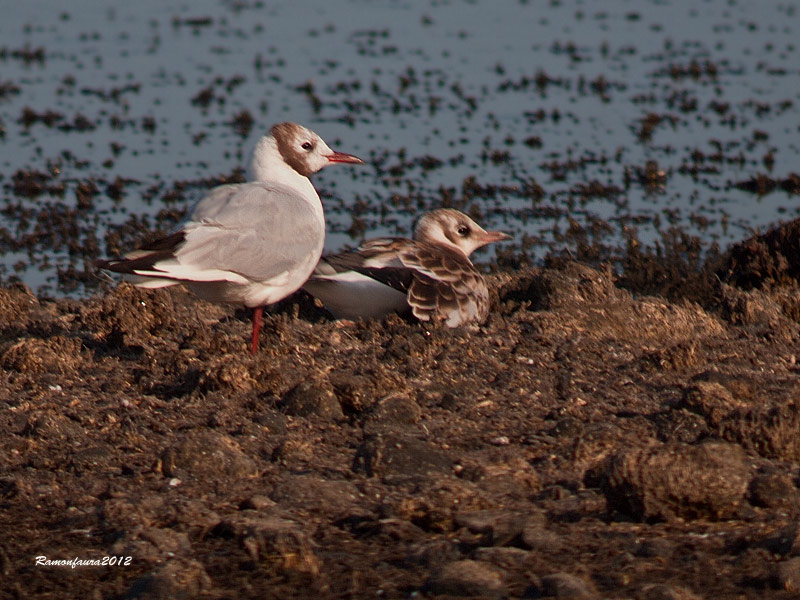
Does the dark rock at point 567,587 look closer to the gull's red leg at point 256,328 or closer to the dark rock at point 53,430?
the dark rock at point 53,430

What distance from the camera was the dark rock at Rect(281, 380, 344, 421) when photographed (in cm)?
589

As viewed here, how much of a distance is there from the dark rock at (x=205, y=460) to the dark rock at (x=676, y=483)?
54.6 inches

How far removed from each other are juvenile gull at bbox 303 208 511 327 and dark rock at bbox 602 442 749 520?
8.56 ft

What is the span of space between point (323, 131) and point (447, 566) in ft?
36.0

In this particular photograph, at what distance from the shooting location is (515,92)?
17.7 m

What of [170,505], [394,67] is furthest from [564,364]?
[394,67]

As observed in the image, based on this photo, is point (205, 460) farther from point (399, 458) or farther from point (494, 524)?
point (494, 524)

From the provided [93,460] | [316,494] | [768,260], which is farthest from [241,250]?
[768,260]

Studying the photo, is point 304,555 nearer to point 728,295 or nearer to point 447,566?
point 447,566

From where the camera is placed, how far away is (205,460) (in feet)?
17.4

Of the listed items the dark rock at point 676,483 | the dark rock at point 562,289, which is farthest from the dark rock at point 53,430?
the dark rock at point 562,289

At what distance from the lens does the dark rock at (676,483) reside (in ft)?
15.9

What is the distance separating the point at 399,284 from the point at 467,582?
11.4 ft

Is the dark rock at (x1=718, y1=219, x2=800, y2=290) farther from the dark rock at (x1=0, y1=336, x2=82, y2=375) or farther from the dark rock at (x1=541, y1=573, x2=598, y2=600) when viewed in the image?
the dark rock at (x1=541, y1=573, x2=598, y2=600)
